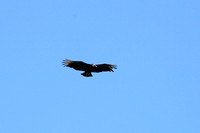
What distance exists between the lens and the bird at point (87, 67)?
87.4 m

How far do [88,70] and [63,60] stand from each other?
1.63 metres

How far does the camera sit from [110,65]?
8831 cm

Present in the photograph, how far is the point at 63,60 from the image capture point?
287 ft

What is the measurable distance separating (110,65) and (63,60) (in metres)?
2.88

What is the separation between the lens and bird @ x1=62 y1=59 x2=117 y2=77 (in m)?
87.4

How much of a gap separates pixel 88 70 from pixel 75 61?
3.91 ft

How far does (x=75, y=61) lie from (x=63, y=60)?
0.81m

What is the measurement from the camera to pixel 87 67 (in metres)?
87.8

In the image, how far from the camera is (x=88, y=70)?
8800 centimetres

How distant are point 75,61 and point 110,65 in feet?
7.67
